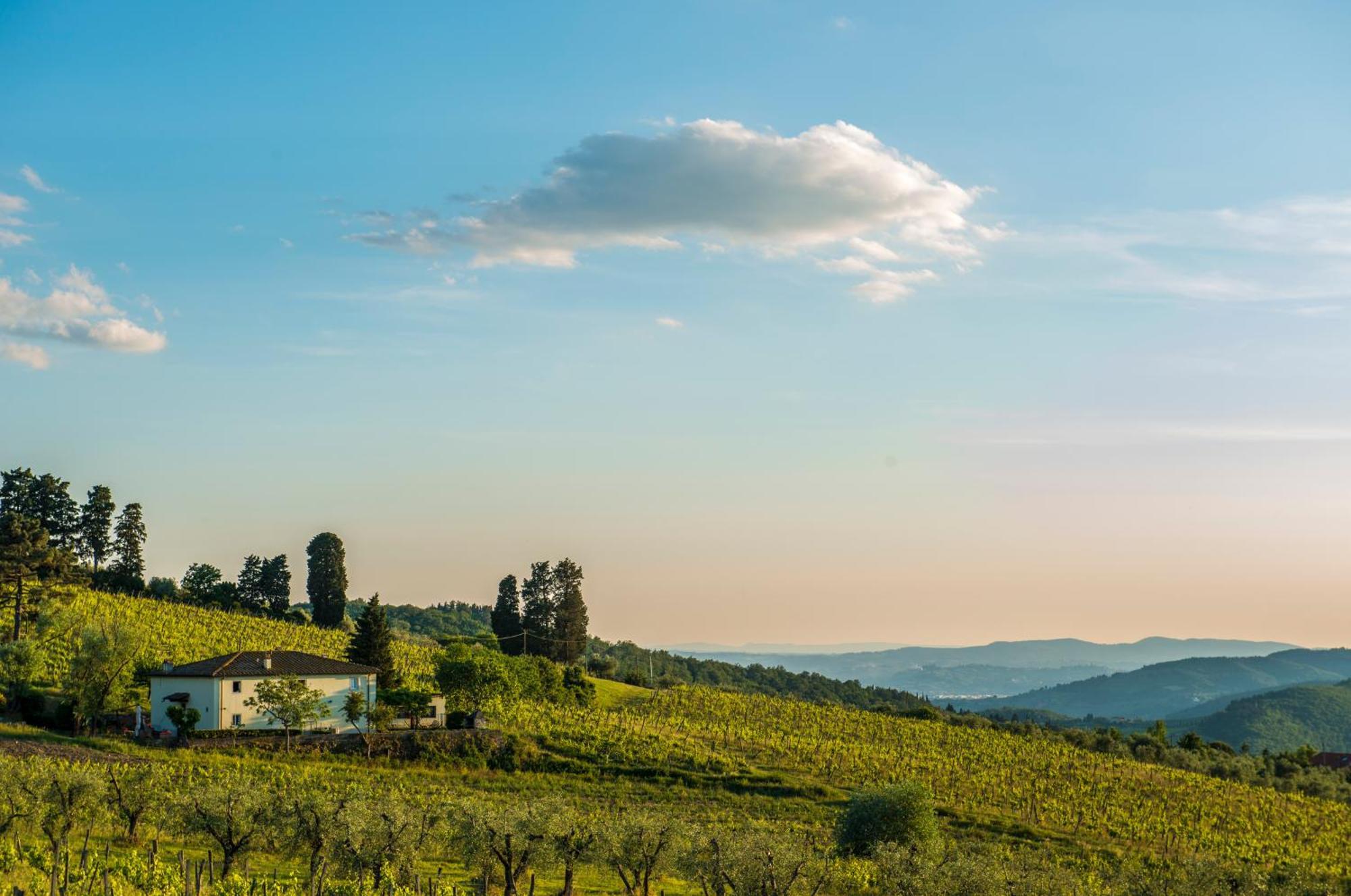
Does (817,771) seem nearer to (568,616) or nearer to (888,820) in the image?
(888,820)

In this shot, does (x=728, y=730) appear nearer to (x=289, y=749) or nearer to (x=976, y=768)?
(x=976, y=768)

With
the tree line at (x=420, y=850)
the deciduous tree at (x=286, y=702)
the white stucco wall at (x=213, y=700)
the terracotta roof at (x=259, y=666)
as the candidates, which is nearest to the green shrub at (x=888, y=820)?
the tree line at (x=420, y=850)

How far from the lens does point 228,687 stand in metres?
73.9

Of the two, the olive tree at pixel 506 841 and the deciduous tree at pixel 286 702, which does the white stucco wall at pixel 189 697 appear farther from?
the olive tree at pixel 506 841

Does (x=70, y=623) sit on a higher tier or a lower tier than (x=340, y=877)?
higher

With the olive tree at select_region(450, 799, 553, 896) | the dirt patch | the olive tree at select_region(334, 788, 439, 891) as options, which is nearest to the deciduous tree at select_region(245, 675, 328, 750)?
the dirt patch

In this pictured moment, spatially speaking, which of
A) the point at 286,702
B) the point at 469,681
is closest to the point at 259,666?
the point at 286,702

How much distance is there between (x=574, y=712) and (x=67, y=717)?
38.8m

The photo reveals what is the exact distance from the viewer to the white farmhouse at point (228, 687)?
241 feet

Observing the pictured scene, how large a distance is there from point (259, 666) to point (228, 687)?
9.94 ft

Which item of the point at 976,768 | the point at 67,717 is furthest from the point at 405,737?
the point at 976,768

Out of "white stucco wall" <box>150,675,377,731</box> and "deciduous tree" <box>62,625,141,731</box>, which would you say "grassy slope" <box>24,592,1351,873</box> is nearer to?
"deciduous tree" <box>62,625,141,731</box>

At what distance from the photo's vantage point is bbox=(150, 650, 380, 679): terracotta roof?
244ft

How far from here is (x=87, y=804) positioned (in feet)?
148
